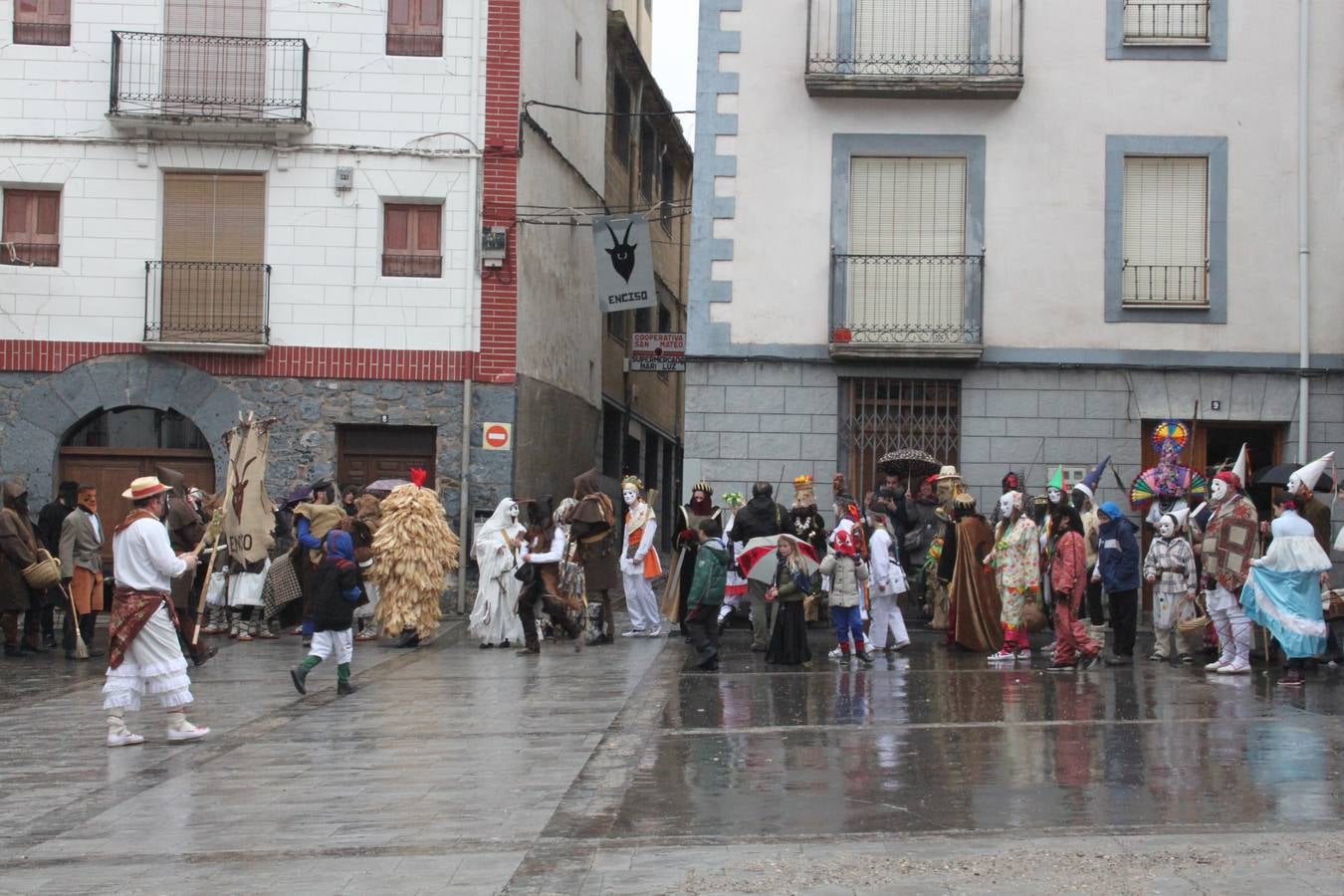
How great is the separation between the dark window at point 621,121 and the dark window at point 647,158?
59.3 inches

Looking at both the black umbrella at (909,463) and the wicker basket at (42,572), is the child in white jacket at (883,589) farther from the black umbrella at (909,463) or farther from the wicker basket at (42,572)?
the wicker basket at (42,572)

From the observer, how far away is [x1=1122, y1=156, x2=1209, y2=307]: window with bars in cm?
2105

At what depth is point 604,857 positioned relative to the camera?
24.4ft

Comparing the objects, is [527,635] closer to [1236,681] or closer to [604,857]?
[1236,681]

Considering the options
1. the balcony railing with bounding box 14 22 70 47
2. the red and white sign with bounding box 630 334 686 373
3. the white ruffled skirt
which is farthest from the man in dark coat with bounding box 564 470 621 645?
the balcony railing with bounding box 14 22 70 47

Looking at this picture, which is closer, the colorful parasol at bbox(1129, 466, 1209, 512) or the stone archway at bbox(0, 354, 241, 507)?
the colorful parasol at bbox(1129, 466, 1209, 512)

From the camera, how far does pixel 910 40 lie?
21.2m

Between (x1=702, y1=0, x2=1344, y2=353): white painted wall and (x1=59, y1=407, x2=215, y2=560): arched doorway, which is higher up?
(x1=702, y1=0, x2=1344, y2=353): white painted wall

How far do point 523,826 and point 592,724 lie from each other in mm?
3536

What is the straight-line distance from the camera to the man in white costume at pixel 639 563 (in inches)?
738

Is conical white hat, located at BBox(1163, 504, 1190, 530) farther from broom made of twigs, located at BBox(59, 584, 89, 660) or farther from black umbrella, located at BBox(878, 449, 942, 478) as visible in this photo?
broom made of twigs, located at BBox(59, 584, 89, 660)

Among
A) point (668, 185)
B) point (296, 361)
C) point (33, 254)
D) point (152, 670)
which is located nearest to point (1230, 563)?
point (152, 670)

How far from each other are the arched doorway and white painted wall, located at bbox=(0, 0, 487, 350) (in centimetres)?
112

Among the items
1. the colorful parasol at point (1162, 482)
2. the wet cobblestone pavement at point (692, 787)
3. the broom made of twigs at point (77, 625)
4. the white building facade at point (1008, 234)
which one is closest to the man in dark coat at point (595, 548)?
the white building facade at point (1008, 234)
